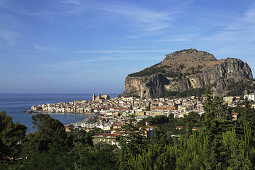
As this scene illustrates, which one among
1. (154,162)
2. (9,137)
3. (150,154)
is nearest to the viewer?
(154,162)

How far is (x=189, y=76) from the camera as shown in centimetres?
10000

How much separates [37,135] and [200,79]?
286 ft

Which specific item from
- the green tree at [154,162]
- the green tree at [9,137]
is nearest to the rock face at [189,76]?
the green tree at [9,137]

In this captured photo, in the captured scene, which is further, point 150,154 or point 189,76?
point 189,76

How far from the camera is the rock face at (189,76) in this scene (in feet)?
295

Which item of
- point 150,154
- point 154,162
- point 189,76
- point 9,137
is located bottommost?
point 9,137

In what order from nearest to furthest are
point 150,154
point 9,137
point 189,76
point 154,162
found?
point 154,162, point 150,154, point 9,137, point 189,76

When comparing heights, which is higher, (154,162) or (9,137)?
(154,162)

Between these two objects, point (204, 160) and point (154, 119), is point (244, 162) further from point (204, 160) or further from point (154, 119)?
point (154, 119)

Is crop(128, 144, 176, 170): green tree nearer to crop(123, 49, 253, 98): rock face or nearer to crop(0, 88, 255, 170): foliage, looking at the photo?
crop(0, 88, 255, 170): foliage

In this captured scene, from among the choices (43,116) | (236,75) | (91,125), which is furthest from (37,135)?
(236,75)

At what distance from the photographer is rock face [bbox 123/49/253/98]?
8988cm


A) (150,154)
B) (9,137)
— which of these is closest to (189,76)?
(9,137)

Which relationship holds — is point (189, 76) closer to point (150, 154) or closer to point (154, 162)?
point (150, 154)
